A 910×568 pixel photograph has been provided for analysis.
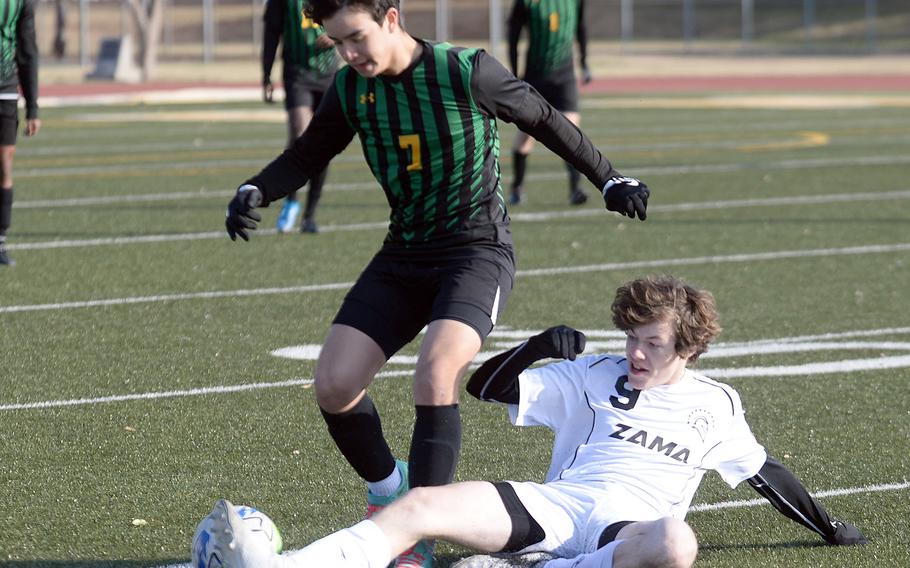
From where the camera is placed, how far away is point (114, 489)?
531 centimetres

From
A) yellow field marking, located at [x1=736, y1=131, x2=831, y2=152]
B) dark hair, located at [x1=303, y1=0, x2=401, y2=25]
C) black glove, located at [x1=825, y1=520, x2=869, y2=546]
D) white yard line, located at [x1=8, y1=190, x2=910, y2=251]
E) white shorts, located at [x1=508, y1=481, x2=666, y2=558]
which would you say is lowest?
yellow field marking, located at [x1=736, y1=131, x2=831, y2=152]

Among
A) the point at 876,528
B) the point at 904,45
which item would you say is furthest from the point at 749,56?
the point at 876,528

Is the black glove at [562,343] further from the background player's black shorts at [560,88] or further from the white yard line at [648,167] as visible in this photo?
the white yard line at [648,167]

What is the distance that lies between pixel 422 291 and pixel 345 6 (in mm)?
885

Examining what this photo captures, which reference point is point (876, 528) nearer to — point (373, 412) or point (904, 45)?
point (373, 412)

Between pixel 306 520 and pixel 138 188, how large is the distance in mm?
10402

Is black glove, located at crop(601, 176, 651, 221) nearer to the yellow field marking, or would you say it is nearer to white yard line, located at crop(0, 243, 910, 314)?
white yard line, located at crop(0, 243, 910, 314)

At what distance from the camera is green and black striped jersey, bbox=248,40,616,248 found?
4.77m

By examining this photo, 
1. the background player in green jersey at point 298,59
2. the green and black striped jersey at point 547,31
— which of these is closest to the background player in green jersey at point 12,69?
the background player in green jersey at point 298,59

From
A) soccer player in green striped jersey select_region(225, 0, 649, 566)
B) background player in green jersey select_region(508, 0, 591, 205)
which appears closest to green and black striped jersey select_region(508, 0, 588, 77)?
background player in green jersey select_region(508, 0, 591, 205)

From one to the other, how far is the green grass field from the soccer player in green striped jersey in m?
0.54

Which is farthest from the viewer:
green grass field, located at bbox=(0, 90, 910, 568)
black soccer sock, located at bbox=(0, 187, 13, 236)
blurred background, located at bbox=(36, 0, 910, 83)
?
blurred background, located at bbox=(36, 0, 910, 83)

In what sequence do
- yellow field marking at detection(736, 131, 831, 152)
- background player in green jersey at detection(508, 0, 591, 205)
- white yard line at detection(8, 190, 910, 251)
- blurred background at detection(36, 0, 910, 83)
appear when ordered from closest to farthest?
white yard line at detection(8, 190, 910, 251)
background player in green jersey at detection(508, 0, 591, 205)
yellow field marking at detection(736, 131, 831, 152)
blurred background at detection(36, 0, 910, 83)

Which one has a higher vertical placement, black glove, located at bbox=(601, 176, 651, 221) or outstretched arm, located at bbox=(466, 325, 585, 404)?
black glove, located at bbox=(601, 176, 651, 221)
